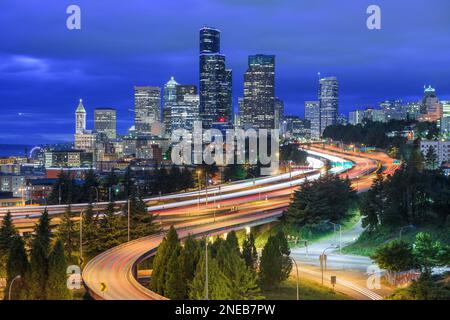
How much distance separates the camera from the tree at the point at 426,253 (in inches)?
1177

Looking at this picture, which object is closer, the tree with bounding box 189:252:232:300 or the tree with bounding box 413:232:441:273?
the tree with bounding box 189:252:232:300

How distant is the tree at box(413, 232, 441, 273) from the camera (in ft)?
98.1

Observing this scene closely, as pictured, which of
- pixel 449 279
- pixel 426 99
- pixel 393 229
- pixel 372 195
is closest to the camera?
pixel 449 279

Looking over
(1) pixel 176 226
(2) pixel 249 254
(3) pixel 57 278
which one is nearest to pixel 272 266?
(2) pixel 249 254

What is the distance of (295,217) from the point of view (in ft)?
143

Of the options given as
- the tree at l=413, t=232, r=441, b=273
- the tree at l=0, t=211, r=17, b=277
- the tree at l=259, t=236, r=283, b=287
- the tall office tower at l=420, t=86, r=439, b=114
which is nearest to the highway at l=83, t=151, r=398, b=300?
the tree at l=259, t=236, r=283, b=287

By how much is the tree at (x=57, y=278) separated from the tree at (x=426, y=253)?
16.0 m

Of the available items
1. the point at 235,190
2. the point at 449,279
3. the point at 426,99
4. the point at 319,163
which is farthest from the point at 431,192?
the point at 426,99

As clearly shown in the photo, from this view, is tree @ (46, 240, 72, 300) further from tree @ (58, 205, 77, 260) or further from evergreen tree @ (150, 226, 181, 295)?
tree @ (58, 205, 77, 260)

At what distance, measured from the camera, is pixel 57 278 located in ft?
77.6

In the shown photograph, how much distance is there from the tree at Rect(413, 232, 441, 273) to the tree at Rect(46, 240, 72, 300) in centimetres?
1599
